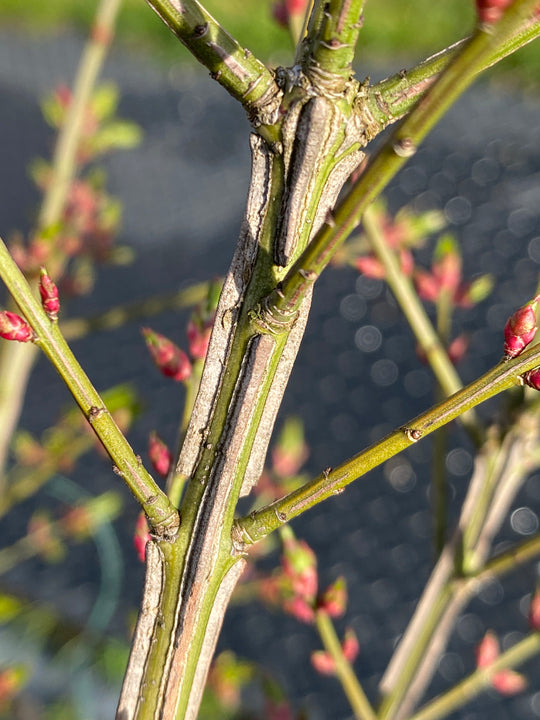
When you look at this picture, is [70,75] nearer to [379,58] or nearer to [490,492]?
[379,58]

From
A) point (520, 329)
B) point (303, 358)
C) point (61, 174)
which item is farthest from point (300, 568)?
point (303, 358)

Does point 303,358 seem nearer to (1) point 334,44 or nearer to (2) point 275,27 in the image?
(2) point 275,27

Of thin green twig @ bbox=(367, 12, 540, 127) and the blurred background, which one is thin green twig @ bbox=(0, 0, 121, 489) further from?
thin green twig @ bbox=(367, 12, 540, 127)

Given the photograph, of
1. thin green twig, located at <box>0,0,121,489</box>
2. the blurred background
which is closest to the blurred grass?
the blurred background

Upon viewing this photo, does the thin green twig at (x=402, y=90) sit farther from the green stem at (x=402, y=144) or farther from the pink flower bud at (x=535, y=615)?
the pink flower bud at (x=535, y=615)

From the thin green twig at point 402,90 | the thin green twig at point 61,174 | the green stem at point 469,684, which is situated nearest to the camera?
the thin green twig at point 402,90

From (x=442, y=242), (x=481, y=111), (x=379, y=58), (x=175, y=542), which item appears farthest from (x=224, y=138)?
(x=175, y=542)

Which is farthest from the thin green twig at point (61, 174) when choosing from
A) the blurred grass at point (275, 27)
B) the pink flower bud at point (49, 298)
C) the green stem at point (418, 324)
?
the blurred grass at point (275, 27)
